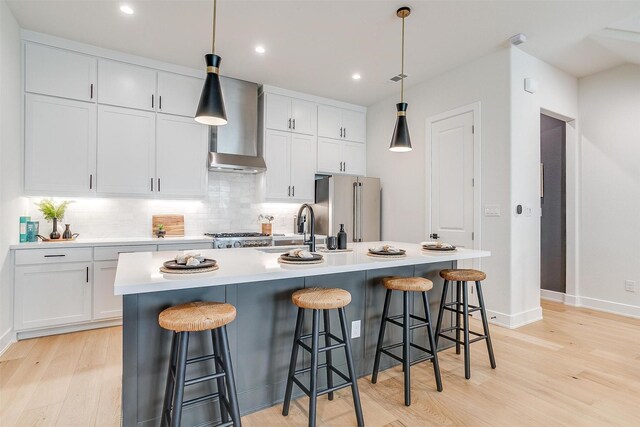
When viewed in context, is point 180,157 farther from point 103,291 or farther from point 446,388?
point 446,388

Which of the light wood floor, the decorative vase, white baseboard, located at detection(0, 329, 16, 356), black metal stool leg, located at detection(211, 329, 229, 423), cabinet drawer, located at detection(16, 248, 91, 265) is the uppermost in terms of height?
the decorative vase

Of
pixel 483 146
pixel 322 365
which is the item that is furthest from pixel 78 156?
pixel 483 146

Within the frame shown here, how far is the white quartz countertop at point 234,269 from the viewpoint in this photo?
146cm

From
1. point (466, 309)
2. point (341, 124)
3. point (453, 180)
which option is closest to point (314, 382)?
point (466, 309)

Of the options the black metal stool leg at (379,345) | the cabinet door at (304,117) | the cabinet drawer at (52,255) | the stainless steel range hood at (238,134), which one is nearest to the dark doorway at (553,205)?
the cabinet door at (304,117)

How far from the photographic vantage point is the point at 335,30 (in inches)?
124

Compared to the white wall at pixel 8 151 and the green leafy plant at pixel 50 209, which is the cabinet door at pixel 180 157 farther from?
the white wall at pixel 8 151

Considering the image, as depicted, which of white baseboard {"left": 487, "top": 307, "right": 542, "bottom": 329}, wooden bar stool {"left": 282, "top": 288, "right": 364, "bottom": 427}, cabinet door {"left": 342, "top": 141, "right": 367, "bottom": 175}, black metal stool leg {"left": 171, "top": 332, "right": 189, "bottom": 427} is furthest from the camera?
cabinet door {"left": 342, "top": 141, "right": 367, "bottom": 175}

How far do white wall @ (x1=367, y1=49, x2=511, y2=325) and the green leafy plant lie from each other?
3.96m

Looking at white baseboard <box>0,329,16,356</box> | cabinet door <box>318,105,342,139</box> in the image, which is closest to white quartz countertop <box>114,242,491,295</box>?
white baseboard <box>0,329,16,356</box>

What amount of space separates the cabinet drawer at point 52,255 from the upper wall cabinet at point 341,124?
3.27 meters

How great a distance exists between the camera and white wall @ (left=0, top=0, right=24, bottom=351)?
9.12 ft

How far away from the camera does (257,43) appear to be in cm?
341

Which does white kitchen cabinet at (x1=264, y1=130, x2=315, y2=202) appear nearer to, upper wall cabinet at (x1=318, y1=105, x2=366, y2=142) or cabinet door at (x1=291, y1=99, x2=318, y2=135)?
cabinet door at (x1=291, y1=99, x2=318, y2=135)
